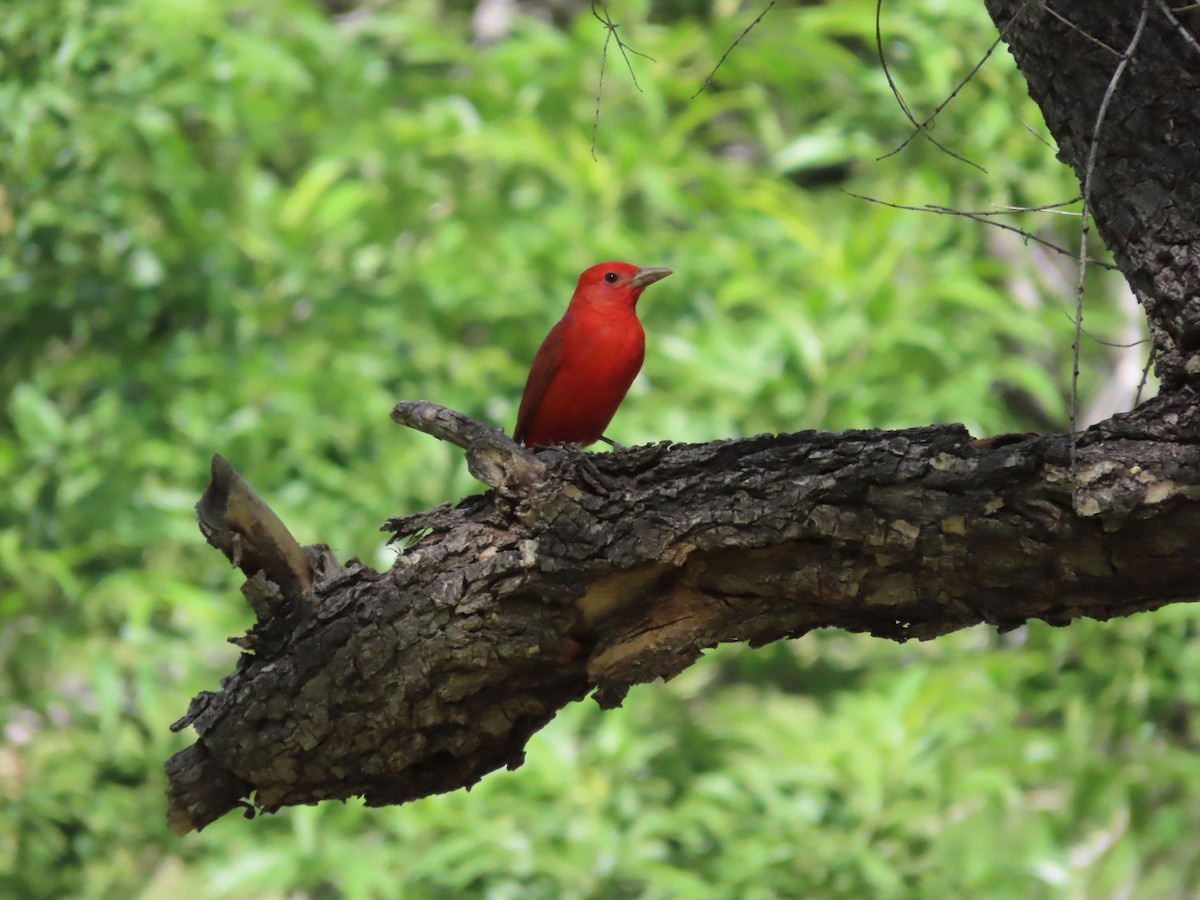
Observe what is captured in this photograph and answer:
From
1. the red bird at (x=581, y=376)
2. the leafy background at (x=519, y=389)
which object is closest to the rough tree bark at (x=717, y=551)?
the red bird at (x=581, y=376)

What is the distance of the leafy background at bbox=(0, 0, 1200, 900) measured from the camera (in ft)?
19.4

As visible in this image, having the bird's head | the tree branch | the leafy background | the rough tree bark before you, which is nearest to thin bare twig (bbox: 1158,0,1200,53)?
the rough tree bark

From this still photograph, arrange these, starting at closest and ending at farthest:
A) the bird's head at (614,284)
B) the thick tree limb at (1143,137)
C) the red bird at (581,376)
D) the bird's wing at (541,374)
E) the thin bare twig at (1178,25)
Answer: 1. the thin bare twig at (1178,25)
2. the thick tree limb at (1143,137)
3. the red bird at (581,376)
4. the bird's wing at (541,374)
5. the bird's head at (614,284)

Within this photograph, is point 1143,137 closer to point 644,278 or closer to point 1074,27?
point 1074,27

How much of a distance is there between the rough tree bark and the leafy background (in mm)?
2542

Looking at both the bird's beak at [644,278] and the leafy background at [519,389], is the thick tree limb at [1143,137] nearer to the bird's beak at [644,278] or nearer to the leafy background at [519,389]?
the leafy background at [519,389]

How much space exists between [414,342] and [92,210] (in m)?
1.61

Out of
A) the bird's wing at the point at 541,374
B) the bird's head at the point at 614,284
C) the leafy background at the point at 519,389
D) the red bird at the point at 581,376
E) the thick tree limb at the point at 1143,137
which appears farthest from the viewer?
the leafy background at the point at 519,389

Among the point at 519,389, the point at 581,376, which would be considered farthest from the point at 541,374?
the point at 519,389

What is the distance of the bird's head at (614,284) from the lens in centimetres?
561

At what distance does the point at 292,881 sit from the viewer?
5949mm

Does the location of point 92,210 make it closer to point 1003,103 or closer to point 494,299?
point 494,299

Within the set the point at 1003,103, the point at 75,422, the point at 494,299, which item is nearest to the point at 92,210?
the point at 75,422

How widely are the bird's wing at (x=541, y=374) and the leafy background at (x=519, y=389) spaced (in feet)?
3.79
